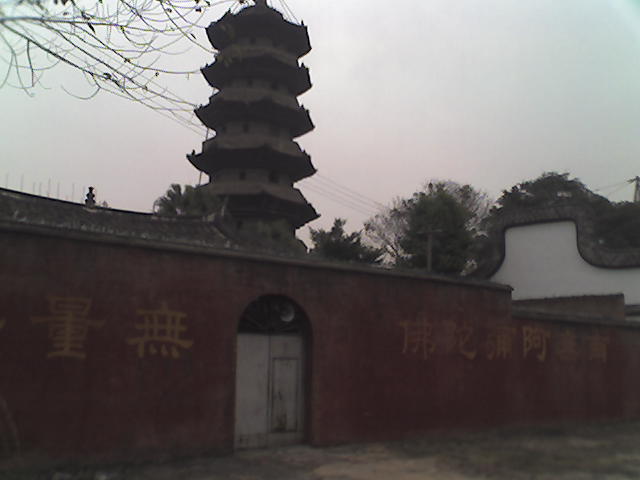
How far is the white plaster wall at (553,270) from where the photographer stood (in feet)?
51.7

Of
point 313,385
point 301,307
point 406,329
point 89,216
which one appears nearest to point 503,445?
point 406,329

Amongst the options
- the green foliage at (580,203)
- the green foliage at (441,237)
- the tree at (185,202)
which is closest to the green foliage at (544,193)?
the green foliage at (580,203)

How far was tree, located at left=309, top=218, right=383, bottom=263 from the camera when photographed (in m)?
22.4

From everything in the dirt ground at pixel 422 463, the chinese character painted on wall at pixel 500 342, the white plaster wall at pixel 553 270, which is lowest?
the dirt ground at pixel 422 463

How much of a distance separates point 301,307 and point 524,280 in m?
10.1

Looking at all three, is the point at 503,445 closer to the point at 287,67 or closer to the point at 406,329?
the point at 406,329

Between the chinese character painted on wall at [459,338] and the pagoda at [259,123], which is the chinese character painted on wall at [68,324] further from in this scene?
the pagoda at [259,123]

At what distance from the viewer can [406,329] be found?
10.1 meters

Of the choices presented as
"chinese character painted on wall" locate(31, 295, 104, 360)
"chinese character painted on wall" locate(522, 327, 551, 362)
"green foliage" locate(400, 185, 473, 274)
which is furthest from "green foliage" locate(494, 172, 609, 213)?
"chinese character painted on wall" locate(31, 295, 104, 360)

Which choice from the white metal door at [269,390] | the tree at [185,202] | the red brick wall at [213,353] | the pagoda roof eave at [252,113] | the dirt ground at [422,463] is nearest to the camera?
the red brick wall at [213,353]

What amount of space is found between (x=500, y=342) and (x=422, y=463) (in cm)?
396

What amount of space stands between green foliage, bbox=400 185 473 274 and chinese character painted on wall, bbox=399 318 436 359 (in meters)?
12.3

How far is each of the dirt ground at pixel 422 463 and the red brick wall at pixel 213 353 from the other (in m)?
0.28

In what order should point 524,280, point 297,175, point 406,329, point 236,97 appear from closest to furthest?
point 406,329 < point 524,280 < point 236,97 < point 297,175
